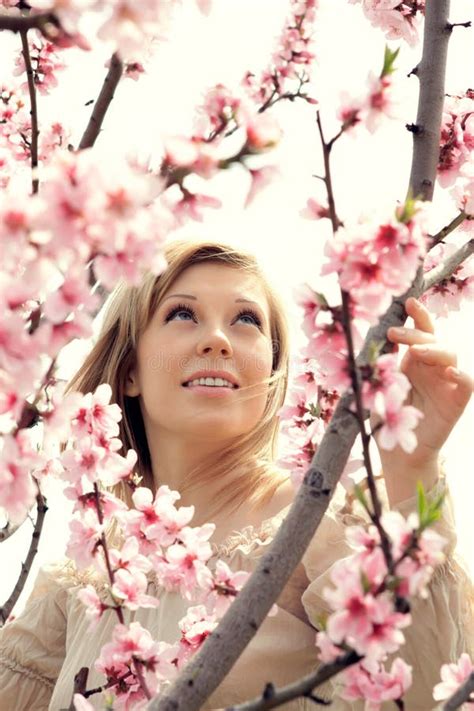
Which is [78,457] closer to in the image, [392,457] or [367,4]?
[392,457]

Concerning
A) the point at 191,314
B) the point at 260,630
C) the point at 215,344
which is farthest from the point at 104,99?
the point at 260,630

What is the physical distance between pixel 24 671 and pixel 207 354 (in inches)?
37.9

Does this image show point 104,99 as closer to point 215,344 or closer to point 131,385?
point 215,344

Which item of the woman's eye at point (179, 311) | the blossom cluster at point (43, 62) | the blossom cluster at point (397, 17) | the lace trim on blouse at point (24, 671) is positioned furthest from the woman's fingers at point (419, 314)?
the lace trim on blouse at point (24, 671)

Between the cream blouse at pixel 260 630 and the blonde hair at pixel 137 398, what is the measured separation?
0.63 feet

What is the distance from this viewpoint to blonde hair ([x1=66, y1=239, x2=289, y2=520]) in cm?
257

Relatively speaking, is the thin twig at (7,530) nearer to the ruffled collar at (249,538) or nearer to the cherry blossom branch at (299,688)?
the ruffled collar at (249,538)

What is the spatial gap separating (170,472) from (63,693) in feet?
2.05

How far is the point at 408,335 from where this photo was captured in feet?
4.66

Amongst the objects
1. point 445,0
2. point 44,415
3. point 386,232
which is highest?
point 445,0

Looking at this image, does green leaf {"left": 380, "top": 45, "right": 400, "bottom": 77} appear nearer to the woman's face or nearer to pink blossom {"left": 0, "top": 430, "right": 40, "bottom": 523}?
pink blossom {"left": 0, "top": 430, "right": 40, "bottom": 523}

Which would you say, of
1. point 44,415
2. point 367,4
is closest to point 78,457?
point 44,415

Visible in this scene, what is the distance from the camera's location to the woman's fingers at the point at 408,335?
1.37 m

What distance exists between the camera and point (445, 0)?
168 cm
